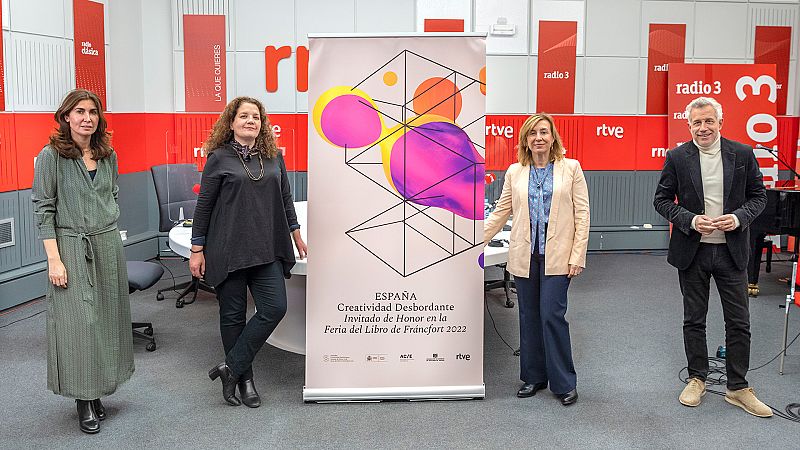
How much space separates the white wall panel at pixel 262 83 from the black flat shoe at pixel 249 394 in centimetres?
441

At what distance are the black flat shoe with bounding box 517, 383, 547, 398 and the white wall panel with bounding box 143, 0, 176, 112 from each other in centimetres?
517

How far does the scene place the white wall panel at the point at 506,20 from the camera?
788 cm

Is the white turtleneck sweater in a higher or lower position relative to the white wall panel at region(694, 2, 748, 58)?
lower

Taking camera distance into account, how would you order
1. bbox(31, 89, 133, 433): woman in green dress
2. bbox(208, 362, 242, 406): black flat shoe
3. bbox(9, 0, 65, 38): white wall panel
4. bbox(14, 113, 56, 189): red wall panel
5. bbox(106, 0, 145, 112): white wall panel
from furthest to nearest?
1. bbox(106, 0, 145, 112): white wall panel
2. bbox(14, 113, 56, 189): red wall panel
3. bbox(9, 0, 65, 38): white wall panel
4. bbox(208, 362, 242, 406): black flat shoe
5. bbox(31, 89, 133, 433): woman in green dress

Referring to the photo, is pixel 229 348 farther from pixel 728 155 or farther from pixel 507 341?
pixel 728 155

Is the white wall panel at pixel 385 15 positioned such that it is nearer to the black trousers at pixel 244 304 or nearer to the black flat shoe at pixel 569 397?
the black trousers at pixel 244 304

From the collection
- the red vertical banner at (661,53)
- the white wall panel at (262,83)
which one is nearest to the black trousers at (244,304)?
the white wall panel at (262,83)

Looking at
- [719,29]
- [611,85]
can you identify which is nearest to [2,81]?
[611,85]

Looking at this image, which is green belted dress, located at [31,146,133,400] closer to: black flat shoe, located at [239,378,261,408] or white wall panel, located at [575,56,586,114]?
black flat shoe, located at [239,378,261,408]

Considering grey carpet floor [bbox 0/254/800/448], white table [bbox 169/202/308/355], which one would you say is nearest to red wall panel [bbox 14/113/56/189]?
grey carpet floor [bbox 0/254/800/448]

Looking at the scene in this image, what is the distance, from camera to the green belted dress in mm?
3350

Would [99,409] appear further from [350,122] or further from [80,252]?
[350,122]

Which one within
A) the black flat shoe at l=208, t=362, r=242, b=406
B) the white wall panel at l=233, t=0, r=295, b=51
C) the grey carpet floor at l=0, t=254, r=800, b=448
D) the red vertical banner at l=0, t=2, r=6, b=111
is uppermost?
the white wall panel at l=233, t=0, r=295, b=51

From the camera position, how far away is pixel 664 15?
8078 mm
